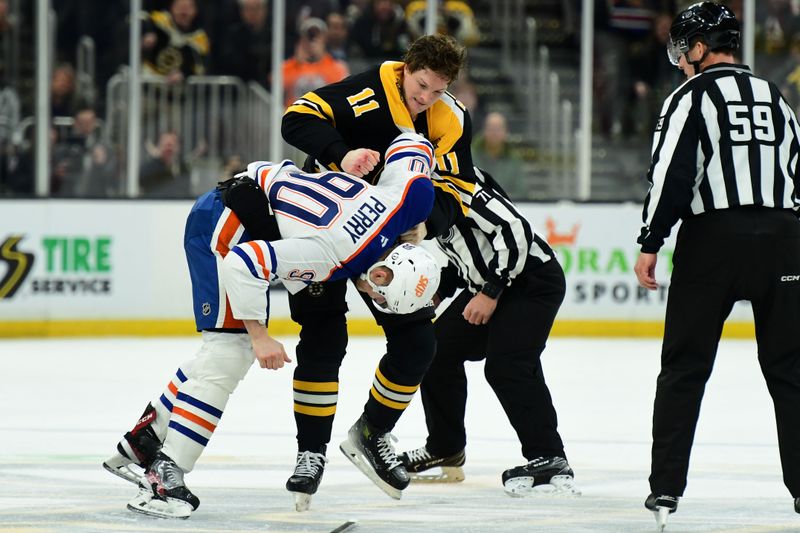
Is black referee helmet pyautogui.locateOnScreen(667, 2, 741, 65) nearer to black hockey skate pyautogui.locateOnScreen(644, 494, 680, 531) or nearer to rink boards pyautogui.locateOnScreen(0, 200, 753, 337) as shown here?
black hockey skate pyautogui.locateOnScreen(644, 494, 680, 531)

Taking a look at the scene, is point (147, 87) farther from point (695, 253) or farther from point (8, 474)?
point (695, 253)

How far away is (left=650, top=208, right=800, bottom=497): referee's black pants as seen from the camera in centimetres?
363

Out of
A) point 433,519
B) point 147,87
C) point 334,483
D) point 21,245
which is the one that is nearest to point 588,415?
point 334,483

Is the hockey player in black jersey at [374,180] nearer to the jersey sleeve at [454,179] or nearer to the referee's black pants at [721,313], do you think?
the jersey sleeve at [454,179]

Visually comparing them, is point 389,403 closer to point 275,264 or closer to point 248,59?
point 275,264

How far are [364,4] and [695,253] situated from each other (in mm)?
7553

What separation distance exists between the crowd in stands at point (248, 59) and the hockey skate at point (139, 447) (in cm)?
612

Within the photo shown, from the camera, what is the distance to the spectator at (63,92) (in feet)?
33.6

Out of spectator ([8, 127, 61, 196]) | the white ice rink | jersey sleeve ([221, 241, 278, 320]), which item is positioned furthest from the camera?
spectator ([8, 127, 61, 196])

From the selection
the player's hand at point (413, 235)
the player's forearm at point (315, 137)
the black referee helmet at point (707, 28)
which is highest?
the black referee helmet at point (707, 28)

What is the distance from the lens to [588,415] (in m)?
6.14

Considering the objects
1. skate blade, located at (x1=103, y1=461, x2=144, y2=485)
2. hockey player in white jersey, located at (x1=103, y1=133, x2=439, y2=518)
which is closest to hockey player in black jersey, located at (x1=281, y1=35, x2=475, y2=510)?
hockey player in white jersey, located at (x1=103, y1=133, x2=439, y2=518)

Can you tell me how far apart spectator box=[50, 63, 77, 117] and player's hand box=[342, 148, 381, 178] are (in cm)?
689

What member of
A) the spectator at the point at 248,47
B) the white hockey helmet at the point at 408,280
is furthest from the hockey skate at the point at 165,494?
the spectator at the point at 248,47
